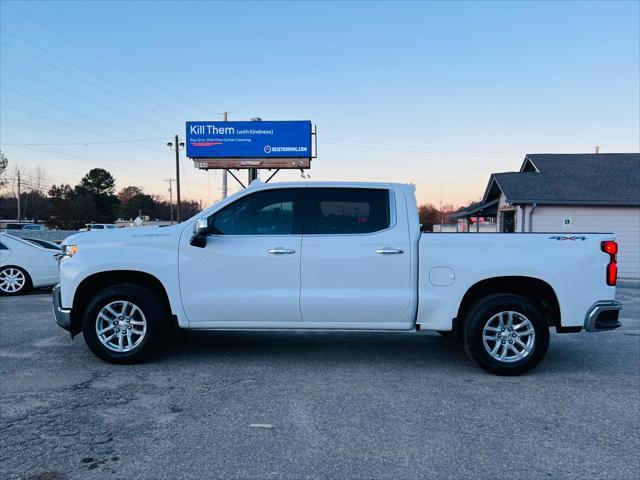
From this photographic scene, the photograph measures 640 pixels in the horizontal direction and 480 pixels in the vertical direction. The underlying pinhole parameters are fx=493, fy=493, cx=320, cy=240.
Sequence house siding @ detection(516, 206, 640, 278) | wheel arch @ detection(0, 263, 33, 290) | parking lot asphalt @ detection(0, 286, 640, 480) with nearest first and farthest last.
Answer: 1. parking lot asphalt @ detection(0, 286, 640, 480)
2. wheel arch @ detection(0, 263, 33, 290)
3. house siding @ detection(516, 206, 640, 278)

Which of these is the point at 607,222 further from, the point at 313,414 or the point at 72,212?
the point at 72,212

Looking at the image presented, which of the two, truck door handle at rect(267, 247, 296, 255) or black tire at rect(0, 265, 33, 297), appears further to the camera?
black tire at rect(0, 265, 33, 297)

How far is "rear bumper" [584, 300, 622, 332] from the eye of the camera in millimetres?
4973

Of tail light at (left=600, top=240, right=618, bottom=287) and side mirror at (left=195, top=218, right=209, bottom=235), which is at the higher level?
side mirror at (left=195, top=218, right=209, bottom=235)

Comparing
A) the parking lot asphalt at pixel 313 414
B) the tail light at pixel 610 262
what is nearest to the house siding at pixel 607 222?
the parking lot asphalt at pixel 313 414

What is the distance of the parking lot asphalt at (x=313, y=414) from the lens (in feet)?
10.4

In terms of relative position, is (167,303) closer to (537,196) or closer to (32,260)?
(32,260)

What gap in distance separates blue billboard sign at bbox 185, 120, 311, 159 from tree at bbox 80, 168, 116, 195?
56343 mm

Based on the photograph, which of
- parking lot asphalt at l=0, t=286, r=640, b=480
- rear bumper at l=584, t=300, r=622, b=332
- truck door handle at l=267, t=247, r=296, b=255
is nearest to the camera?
parking lot asphalt at l=0, t=286, r=640, b=480

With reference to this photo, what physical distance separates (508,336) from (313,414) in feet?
7.46

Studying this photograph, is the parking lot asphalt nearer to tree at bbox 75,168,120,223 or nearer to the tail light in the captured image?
the tail light

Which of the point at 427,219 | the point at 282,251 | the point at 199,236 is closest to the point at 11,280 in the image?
the point at 199,236

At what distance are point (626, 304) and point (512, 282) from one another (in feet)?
22.6

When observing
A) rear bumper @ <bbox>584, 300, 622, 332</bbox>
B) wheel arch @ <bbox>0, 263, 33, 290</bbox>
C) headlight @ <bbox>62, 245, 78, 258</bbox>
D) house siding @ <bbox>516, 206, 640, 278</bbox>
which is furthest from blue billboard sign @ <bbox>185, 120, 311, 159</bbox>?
rear bumper @ <bbox>584, 300, 622, 332</bbox>
